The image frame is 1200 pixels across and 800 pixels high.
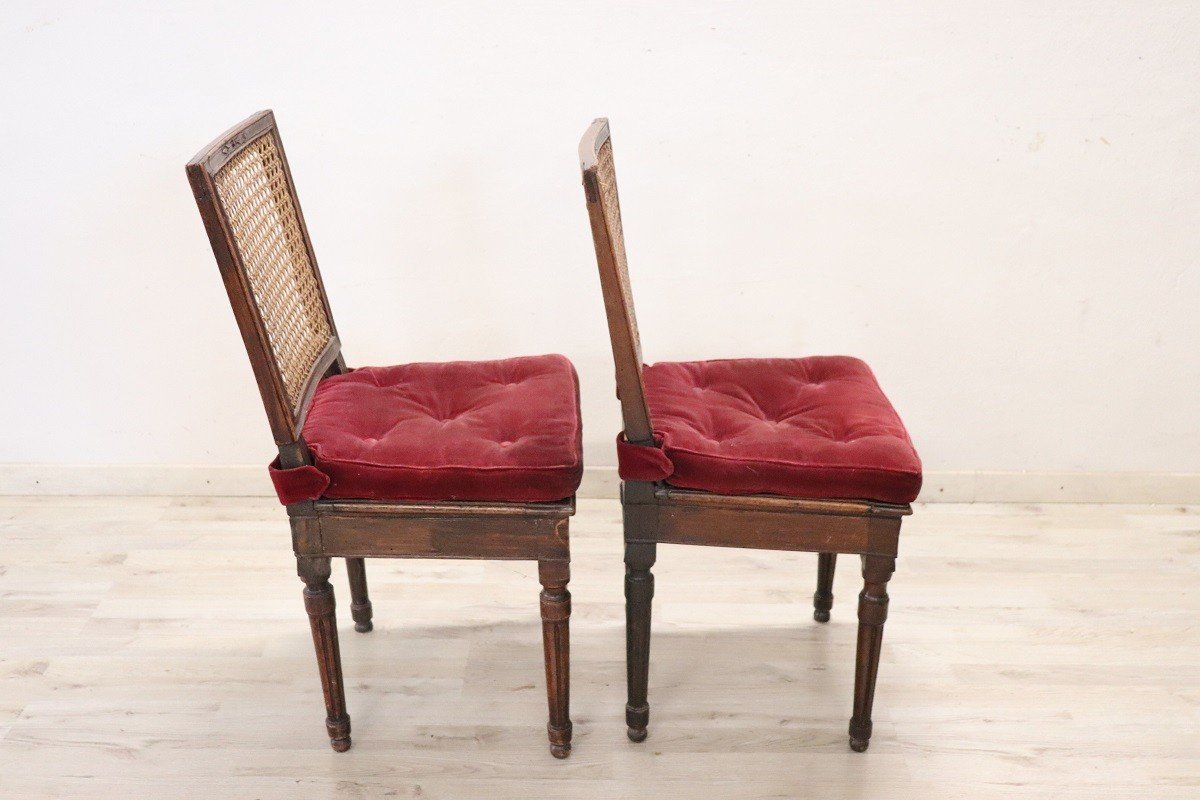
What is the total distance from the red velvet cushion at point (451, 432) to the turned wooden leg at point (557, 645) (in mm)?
123

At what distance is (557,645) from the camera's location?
1.65 meters

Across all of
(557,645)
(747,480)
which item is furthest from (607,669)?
(747,480)

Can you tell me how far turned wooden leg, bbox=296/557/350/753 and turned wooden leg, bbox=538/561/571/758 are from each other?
312 millimetres

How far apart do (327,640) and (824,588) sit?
35.2 inches

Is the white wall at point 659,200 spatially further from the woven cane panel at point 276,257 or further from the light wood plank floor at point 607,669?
the woven cane panel at point 276,257

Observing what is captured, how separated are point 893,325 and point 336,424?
123cm

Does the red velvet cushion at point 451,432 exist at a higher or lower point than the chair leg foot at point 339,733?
higher

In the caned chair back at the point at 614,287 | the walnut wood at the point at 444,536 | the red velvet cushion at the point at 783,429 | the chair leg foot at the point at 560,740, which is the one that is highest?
the caned chair back at the point at 614,287

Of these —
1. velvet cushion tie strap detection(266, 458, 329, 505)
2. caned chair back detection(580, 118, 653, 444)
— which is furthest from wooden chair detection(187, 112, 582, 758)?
caned chair back detection(580, 118, 653, 444)

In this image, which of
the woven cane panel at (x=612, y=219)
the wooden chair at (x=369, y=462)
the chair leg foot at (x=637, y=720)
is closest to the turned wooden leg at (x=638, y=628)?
the chair leg foot at (x=637, y=720)

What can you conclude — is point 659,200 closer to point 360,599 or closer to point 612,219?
point 612,219

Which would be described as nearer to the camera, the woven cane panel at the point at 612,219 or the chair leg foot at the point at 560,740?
the woven cane panel at the point at 612,219

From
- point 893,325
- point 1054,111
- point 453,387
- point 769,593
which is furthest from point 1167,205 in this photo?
point 453,387

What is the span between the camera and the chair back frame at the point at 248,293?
→ 4.62 ft
